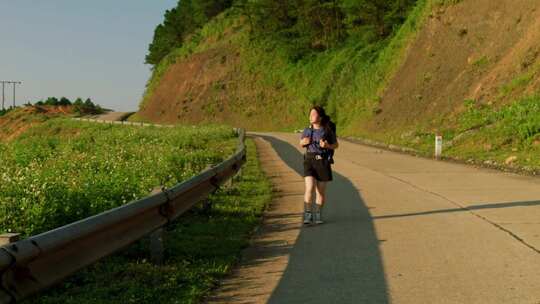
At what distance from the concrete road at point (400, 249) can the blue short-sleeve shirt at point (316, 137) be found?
109 cm

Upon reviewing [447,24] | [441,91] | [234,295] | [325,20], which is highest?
[325,20]

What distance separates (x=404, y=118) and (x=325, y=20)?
31583 millimetres

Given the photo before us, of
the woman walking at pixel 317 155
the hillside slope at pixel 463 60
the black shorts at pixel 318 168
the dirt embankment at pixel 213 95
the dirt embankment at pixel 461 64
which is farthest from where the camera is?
the dirt embankment at pixel 213 95

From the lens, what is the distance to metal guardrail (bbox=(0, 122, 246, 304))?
13.5 feet

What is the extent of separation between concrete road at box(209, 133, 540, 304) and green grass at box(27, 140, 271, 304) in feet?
0.87

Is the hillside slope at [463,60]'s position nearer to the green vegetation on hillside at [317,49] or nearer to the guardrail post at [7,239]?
the green vegetation on hillside at [317,49]

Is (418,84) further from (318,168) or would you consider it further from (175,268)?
(175,268)

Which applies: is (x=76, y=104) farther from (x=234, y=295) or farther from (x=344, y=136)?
(x=234, y=295)

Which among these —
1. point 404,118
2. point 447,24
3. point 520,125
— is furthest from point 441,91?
point 520,125

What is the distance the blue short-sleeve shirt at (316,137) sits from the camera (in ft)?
31.5

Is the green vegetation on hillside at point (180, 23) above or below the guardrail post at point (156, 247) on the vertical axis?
above

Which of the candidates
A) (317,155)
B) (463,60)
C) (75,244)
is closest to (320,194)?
(317,155)

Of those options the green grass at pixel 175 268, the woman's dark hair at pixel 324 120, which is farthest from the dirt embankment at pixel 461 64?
the green grass at pixel 175 268

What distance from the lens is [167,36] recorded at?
107375 mm
